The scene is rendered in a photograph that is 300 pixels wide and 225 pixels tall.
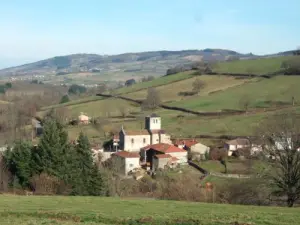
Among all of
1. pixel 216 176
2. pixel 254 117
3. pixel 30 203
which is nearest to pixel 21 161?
pixel 30 203

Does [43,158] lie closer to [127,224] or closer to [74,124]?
[127,224]

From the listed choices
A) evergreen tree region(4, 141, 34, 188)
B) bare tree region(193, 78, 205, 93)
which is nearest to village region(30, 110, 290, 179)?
evergreen tree region(4, 141, 34, 188)

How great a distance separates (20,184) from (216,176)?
2477cm

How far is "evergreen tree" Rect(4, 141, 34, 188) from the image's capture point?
36.1 metres

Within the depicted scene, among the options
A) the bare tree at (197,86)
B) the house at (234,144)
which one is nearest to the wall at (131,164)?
the house at (234,144)

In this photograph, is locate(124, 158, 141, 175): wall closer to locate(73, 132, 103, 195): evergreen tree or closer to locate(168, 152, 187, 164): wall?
locate(168, 152, 187, 164): wall

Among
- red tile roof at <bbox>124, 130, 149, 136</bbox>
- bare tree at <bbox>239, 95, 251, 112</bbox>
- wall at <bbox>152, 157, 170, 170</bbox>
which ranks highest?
bare tree at <bbox>239, 95, 251, 112</bbox>

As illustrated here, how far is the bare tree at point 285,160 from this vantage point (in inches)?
1054

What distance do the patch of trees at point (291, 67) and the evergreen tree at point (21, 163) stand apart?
8716 centimetres

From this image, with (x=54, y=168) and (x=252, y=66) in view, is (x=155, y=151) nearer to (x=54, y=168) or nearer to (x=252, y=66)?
(x=54, y=168)

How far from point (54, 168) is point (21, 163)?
10.6 feet

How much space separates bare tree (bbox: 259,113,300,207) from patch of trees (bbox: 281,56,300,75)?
8883 cm

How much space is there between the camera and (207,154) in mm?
65125

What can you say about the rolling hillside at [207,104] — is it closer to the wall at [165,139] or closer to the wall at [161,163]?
the wall at [165,139]
